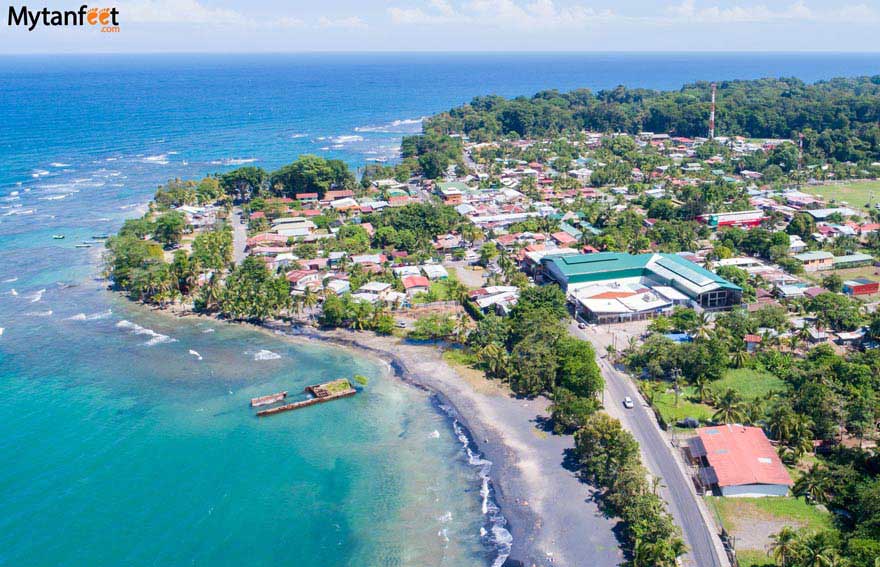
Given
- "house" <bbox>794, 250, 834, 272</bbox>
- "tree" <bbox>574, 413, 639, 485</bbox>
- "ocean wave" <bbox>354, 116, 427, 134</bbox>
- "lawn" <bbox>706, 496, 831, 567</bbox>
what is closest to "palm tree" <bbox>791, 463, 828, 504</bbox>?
"lawn" <bbox>706, 496, 831, 567</bbox>

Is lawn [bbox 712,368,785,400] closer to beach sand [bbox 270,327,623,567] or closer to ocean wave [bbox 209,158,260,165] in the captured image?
beach sand [bbox 270,327,623,567]

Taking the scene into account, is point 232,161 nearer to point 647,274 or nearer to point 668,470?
point 647,274

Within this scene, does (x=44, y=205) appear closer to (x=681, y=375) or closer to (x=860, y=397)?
(x=681, y=375)

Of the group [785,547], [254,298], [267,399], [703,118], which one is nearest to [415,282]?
[254,298]

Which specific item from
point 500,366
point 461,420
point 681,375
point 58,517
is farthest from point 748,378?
point 58,517

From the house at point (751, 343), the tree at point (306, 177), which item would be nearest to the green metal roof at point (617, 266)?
the house at point (751, 343)
